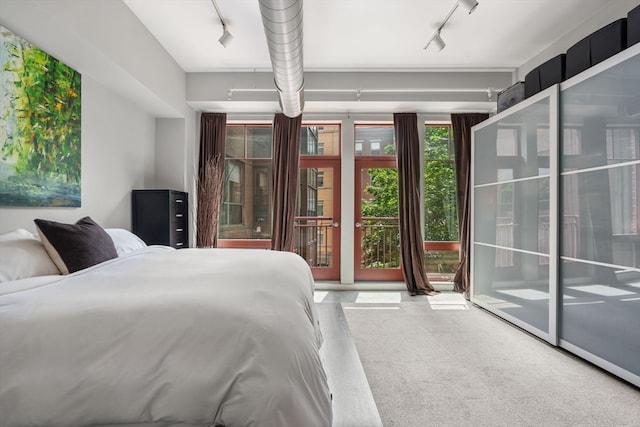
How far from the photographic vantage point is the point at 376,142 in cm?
508

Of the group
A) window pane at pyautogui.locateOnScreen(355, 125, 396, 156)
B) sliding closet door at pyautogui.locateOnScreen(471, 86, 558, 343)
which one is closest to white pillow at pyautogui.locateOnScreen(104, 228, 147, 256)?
window pane at pyautogui.locateOnScreen(355, 125, 396, 156)

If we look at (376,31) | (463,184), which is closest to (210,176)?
(376,31)

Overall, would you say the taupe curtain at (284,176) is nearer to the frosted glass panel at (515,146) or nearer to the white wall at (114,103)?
the white wall at (114,103)

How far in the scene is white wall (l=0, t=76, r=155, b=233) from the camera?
10.2 ft

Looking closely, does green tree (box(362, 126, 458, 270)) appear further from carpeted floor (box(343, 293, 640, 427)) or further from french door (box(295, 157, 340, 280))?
carpeted floor (box(343, 293, 640, 427))

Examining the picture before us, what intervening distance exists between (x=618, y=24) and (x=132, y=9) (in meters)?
3.72

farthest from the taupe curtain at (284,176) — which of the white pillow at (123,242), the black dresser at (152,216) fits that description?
the white pillow at (123,242)

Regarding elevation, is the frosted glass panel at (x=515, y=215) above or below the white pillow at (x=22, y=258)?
above

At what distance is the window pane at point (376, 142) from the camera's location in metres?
5.08

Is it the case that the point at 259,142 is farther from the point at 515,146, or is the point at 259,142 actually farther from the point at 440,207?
the point at 515,146

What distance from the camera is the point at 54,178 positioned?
108 inches

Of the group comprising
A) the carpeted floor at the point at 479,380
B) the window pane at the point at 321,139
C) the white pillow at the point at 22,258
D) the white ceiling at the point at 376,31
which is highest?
the white ceiling at the point at 376,31

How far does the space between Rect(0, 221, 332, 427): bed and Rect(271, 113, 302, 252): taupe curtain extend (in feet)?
11.2

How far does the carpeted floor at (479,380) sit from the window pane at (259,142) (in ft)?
9.02
